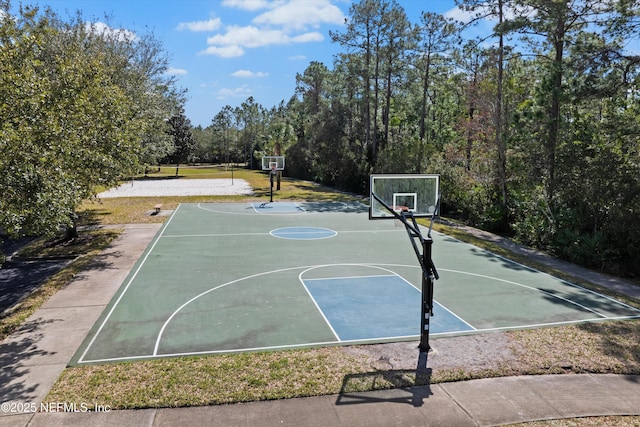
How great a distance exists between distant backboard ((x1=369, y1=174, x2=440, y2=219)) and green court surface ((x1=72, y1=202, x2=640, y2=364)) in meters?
2.18

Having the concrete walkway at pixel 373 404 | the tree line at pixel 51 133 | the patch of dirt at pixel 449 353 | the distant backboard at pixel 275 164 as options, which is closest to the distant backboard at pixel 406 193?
the patch of dirt at pixel 449 353

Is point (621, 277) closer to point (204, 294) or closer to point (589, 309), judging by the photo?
point (589, 309)

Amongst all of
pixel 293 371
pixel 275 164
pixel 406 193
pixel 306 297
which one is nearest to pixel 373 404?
pixel 293 371

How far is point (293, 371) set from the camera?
7.27 meters

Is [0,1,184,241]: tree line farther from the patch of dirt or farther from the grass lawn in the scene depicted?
the patch of dirt

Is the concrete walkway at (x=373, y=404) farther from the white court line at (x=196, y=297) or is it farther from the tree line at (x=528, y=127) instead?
the tree line at (x=528, y=127)

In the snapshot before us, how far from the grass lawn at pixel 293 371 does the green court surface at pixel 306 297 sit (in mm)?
540

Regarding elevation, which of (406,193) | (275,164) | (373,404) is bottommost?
(373,404)

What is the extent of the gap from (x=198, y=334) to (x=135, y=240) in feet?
32.7

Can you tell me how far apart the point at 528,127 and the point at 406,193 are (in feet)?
34.4

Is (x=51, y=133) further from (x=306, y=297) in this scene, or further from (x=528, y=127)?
(x=528, y=127)

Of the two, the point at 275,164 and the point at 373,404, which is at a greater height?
the point at 275,164

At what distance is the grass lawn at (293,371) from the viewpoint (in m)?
6.54

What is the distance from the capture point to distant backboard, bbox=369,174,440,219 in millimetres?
10516
